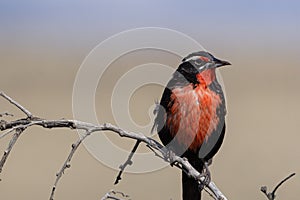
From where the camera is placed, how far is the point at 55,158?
14.0 m

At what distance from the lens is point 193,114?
5031 mm

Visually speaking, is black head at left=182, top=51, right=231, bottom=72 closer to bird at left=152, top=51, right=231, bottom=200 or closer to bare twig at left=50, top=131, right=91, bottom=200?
bird at left=152, top=51, right=231, bottom=200

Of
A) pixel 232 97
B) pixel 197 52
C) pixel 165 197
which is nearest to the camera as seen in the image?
pixel 197 52

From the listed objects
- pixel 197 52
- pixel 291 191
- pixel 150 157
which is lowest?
pixel 291 191

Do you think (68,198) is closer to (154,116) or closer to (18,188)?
(18,188)

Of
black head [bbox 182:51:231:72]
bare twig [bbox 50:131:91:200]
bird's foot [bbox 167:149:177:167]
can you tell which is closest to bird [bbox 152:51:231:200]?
black head [bbox 182:51:231:72]

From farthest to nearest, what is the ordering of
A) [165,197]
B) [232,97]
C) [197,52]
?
[232,97] < [165,197] < [197,52]

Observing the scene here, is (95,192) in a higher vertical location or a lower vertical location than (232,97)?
lower

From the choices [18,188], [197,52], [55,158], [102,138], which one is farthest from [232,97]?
[102,138]

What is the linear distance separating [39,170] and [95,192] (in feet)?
6.45

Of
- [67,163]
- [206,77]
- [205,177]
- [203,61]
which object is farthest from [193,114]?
[67,163]

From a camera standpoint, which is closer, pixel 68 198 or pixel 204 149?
pixel 204 149

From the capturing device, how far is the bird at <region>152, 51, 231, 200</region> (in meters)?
5.02

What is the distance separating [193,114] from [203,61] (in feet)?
1.46
